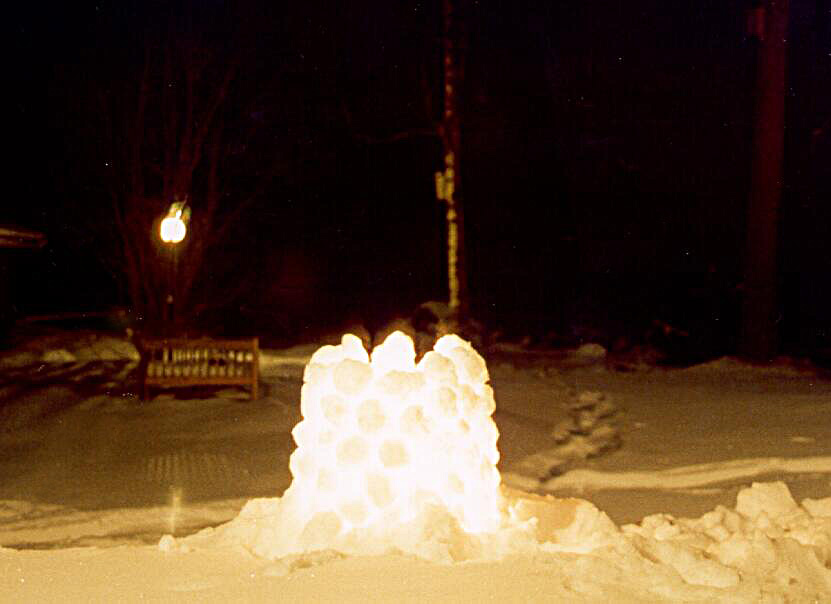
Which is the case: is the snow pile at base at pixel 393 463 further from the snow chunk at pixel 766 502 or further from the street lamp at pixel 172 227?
the street lamp at pixel 172 227

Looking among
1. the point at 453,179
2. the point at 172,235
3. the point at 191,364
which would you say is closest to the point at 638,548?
the point at 191,364

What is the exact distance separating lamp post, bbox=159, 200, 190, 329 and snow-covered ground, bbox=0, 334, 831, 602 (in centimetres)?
250

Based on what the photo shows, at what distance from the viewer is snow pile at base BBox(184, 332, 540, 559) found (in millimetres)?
4941

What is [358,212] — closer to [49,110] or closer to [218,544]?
[49,110]

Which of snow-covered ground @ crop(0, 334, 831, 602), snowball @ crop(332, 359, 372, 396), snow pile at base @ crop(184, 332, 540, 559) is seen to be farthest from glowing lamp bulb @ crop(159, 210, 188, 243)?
snowball @ crop(332, 359, 372, 396)

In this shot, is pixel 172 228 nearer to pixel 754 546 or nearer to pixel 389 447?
pixel 389 447

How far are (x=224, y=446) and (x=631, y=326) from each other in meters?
15.5

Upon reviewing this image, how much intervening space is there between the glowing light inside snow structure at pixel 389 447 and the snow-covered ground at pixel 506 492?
0.28 metres

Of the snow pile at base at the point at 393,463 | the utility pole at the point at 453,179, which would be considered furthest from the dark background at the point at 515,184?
the snow pile at base at the point at 393,463

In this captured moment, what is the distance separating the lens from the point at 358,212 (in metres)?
27.3

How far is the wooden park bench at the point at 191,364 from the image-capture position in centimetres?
1339

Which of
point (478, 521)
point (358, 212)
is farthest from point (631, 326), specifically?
point (478, 521)

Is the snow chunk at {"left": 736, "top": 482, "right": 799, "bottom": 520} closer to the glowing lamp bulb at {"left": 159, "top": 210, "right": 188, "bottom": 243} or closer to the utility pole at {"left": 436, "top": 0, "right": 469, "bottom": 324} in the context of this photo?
the utility pole at {"left": 436, "top": 0, "right": 469, "bottom": 324}

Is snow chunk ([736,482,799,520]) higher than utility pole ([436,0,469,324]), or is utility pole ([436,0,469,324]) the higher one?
utility pole ([436,0,469,324])
